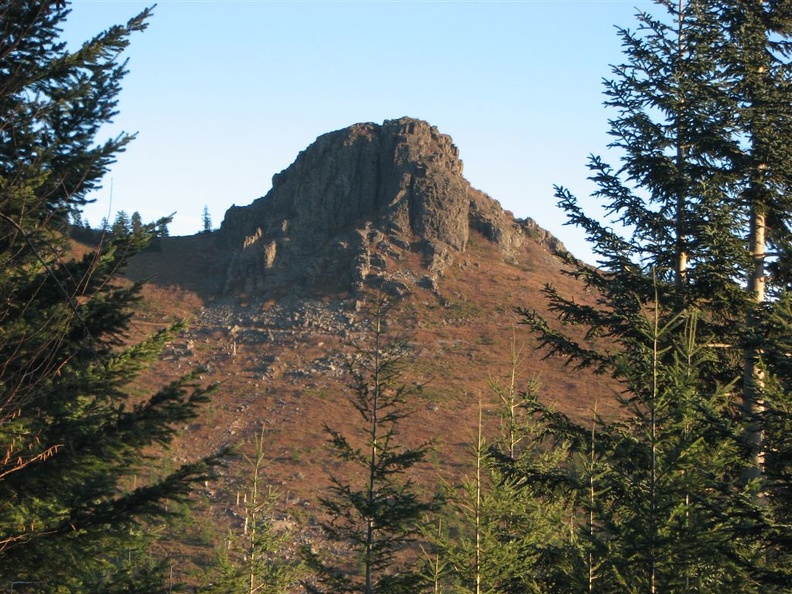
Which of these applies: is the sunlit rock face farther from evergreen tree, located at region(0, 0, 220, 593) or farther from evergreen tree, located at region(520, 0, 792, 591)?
evergreen tree, located at region(0, 0, 220, 593)

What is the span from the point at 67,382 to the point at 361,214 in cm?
8991

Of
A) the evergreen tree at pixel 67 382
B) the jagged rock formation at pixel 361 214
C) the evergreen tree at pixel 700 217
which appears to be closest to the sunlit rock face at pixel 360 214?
the jagged rock formation at pixel 361 214

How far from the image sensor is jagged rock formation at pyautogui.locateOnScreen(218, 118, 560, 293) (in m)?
89.0

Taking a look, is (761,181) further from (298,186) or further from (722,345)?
(298,186)

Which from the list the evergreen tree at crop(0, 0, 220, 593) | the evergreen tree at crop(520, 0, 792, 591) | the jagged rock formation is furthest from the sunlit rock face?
the evergreen tree at crop(0, 0, 220, 593)

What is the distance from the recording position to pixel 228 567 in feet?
51.7

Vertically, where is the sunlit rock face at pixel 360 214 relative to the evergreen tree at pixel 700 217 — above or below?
above

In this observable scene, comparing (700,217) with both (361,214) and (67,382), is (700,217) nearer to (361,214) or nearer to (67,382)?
(67,382)

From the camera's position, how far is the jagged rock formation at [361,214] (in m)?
89.0

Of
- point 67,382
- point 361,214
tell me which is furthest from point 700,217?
point 361,214

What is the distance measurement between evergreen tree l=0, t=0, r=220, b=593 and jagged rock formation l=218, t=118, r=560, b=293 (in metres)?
77.4

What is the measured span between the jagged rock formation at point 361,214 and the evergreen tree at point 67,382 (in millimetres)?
77368

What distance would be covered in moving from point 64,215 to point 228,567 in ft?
35.5

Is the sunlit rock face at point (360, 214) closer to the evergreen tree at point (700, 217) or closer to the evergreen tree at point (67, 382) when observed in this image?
the evergreen tree at point (700, 217)
